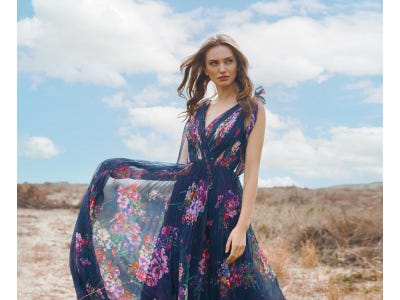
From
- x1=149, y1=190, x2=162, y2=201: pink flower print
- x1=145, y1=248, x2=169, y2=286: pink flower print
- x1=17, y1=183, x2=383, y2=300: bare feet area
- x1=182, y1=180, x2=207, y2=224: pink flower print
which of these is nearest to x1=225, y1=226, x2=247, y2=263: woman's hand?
x1=182, y1=180, x2=207, y2=224: pink flower print

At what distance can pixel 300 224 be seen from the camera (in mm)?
8984

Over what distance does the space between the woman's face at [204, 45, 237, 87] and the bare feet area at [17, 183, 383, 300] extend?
3.08m

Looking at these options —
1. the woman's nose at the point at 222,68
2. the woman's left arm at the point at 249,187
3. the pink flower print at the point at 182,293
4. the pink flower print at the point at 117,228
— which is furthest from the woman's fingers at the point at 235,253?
the woman's nose at the point at 222,68

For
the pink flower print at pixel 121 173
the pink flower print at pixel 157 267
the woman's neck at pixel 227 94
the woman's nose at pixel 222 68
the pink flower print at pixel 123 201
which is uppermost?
the woman's nose at pixel 222 68

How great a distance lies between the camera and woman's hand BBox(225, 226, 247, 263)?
2.78 metres

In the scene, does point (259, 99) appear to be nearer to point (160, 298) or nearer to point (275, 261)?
point (160, 298)

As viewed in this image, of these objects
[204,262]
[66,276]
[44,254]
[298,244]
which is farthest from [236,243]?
[298,244]

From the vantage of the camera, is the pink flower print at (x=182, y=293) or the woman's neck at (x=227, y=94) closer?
the pink flower print at (x=182, y=293)

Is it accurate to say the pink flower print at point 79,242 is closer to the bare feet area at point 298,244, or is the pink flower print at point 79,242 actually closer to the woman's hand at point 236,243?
the woman's hand at point 236,243

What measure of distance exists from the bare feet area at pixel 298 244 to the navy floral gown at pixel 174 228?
283 cm

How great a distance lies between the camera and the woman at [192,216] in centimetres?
285

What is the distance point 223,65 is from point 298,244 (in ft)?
20.2

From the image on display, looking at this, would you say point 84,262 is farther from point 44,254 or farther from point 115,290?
point 44,254
